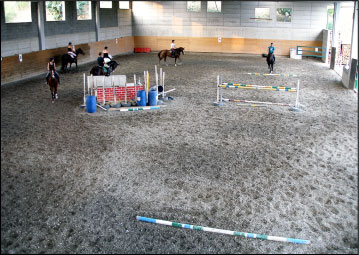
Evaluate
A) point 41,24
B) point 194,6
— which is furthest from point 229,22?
point 41,24

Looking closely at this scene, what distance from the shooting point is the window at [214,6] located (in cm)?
3094

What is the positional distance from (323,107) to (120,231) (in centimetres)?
1041

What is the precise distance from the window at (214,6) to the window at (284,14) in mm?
4670

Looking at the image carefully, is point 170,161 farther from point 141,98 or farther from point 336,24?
point 336,24

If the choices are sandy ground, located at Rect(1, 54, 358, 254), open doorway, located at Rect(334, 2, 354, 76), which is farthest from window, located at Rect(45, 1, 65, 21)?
open doorway, located at Rect(334, 2, 354, 76)

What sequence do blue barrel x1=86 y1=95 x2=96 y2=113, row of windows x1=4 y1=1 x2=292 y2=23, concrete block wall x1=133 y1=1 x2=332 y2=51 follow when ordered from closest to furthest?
blue barrel x1=86 y1=95 x2=96 y2=113, row of windows x1=4 y1=1 x2=292 y2=23, concrete block wall x1=133 y1=1 x2=332 y2=51

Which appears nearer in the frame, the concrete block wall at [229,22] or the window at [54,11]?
the window at [54,11]

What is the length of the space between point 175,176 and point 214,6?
25.7 meters

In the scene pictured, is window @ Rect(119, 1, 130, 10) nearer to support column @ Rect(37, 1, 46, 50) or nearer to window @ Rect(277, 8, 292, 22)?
support column @ Rect(37, 1, 46, 50)

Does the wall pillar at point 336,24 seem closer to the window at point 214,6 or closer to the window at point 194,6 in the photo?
the window at point 214,6

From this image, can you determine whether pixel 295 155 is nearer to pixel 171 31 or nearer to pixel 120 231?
pixel 120 231

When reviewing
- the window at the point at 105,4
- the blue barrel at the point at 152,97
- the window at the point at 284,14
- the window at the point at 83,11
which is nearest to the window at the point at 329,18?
the window at the point at 284,14

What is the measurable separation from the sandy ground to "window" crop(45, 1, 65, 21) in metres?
7.82

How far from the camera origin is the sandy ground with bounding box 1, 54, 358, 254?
18.2 ft
